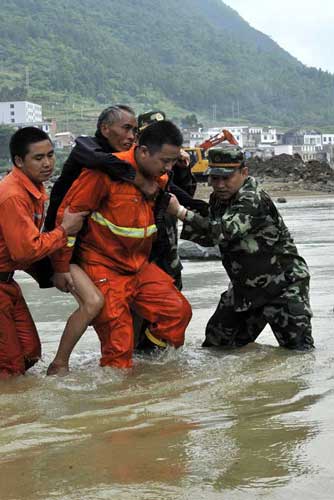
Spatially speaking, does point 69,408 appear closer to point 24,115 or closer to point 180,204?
point 180,204

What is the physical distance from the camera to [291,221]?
67.9 ft

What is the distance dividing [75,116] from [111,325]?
524 ft

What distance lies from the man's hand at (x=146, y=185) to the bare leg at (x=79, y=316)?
22.7 inches

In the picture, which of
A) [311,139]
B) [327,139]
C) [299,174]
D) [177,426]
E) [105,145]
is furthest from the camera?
[327,139]

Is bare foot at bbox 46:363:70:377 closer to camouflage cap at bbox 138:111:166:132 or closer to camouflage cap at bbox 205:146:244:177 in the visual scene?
camouflage cap at bbox 205:146:244:177

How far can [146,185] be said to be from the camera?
556 centimetres

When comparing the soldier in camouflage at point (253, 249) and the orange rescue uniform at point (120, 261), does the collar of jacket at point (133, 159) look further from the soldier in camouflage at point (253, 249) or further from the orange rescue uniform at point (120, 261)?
the soldier in camouflage at point (253, 249)

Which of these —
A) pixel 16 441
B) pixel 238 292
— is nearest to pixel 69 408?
pixel 16 441

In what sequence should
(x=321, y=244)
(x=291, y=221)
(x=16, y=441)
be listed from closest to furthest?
1. (x=16, y=441)
2. (x=321, y=244)
3. (x=291, y=221)

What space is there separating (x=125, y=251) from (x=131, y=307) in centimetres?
42

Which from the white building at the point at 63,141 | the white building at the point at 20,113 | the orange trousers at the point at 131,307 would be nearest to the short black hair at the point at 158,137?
the orange trousers at the point at 131,307

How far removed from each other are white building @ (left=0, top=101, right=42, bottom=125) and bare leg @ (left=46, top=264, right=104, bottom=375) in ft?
514

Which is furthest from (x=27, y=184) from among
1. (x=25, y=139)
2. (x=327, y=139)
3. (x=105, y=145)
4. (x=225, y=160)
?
(x=327, y=139)

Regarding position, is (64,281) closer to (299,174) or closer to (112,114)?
(112,114)
